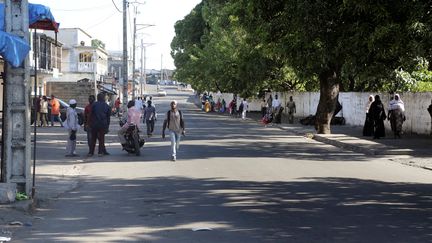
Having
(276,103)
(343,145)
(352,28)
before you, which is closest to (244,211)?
(352,28)

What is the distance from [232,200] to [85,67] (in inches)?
A: 2469

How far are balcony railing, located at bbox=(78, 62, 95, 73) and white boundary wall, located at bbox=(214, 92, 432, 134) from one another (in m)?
27.8

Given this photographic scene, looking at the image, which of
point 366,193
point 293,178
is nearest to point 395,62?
point 293,178

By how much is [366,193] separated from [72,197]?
201 inches

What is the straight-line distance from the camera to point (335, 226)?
7832 mm

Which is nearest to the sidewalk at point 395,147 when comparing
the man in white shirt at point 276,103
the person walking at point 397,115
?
the person walking at point 397,115

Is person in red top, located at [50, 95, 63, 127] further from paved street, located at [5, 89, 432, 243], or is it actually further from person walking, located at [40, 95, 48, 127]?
paved street, located at [5, 89, 432, 243]

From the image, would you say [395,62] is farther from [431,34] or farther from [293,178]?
[293,178]

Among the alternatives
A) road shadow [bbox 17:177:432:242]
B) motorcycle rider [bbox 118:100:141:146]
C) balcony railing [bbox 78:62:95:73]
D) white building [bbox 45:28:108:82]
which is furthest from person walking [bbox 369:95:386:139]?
balcony railing [bbox 78:62:95:73]

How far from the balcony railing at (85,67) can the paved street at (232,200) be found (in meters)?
53.2

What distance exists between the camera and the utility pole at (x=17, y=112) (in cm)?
893

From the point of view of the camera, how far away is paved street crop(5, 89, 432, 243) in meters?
7.49

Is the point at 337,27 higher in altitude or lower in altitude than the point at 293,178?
higher

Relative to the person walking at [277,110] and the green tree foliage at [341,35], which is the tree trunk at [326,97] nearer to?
the green tree foliage at [341,35]
